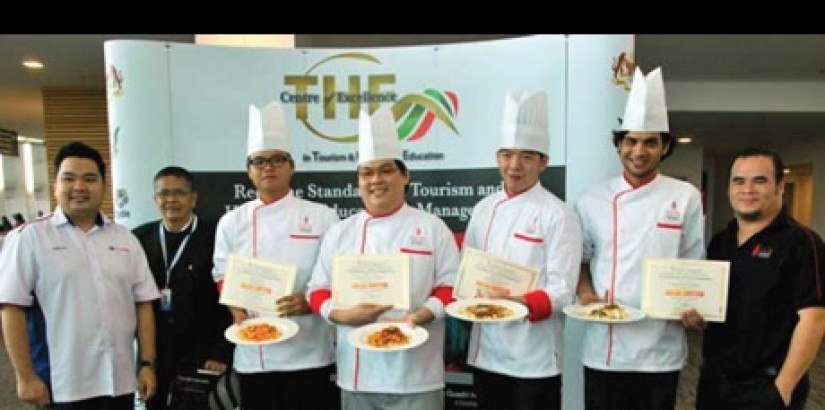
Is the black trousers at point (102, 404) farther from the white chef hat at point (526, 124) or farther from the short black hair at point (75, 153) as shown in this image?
the white chef hat at point (526, 124)

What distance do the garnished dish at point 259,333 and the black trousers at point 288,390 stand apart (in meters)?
0.21

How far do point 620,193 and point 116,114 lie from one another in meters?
2.40

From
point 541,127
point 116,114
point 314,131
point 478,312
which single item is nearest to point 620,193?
point 541,127

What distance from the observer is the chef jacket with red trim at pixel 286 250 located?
2193 millimetres

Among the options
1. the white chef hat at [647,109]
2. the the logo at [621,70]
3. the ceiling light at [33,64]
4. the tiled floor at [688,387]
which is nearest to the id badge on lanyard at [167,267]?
the white chef hat at [647,109]

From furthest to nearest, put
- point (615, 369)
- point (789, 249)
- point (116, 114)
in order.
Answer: point (116, 114) → point (615, 369) → point (789, 249)

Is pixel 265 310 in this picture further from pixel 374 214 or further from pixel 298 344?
pixel 374 214

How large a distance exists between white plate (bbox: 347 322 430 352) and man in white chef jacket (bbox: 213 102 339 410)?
1.04ft

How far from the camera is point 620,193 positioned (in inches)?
83.7

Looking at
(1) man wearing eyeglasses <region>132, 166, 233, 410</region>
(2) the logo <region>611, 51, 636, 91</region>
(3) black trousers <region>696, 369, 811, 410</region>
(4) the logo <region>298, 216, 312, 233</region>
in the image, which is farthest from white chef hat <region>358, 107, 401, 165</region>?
(3) black trousers <region>696, 369, 811, 410</region>

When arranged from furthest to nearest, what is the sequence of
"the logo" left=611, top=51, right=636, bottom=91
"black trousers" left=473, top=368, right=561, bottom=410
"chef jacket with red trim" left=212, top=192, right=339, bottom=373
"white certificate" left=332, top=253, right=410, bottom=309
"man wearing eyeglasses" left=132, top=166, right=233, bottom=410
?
1. "the logo" left=611, top=51, right=636, bottom=91
2. "man wearing eyeglasses" left=132, top=166, right=233, bottom=410
3. "chef jacket with red trim" left=212, top=192, right=339, bottom=373
4. "black trousers" left=473, top=368, right=561, bottom=410
5. "white certificate" left=332, top=253, right=410, bottom=309

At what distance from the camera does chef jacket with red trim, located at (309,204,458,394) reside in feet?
6.59

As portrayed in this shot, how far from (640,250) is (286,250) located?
4.29 ft

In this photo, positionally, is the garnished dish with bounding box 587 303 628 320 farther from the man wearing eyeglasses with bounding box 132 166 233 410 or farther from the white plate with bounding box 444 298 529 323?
the man wearing eyeglasses with bounding box 132 166 233 410
